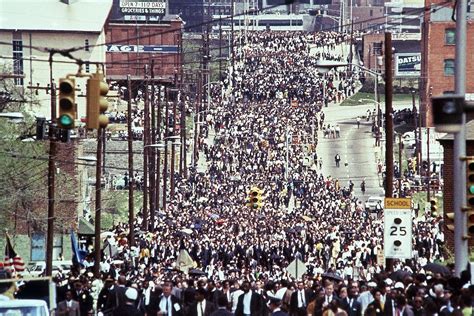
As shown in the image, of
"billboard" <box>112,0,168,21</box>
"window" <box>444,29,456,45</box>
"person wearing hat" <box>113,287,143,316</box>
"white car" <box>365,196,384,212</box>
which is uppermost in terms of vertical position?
"billboard" <box>112,0,168,21</box>

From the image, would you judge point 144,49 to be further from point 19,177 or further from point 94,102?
point 94,102

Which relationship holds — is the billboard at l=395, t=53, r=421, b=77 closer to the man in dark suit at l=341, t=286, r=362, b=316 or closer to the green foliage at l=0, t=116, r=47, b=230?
the green foliage at l=0, t=116, r=47, b=230

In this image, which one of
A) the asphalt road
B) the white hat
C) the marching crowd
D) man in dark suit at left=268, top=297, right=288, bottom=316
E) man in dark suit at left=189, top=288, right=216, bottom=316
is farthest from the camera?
the asphalt road

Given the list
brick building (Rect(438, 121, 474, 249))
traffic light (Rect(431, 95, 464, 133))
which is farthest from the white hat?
brick building (Rect(438, 121, 474, 249))

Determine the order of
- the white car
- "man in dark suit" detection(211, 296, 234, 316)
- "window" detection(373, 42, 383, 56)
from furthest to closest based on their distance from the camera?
"window" detection(373, 42, 383, 56)
the white car
"man in dark suit" detection(211, 296, 234, 316)

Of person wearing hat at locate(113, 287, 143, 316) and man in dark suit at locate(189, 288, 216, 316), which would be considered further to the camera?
man in dark suit at locate(189, 288, 216, 316)

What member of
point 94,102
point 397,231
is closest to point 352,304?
point 397,231
